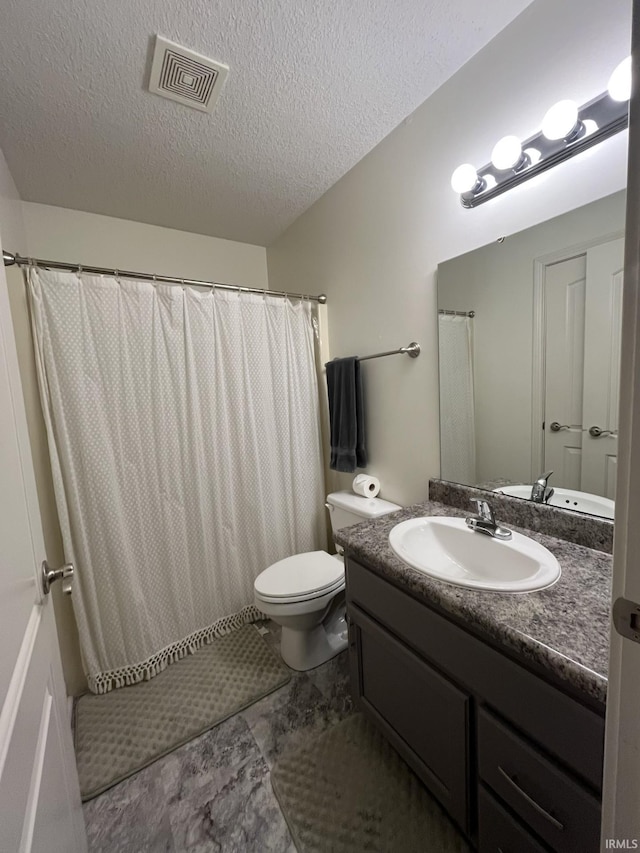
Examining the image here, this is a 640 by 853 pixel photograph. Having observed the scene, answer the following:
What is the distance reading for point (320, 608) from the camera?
4.85 ft

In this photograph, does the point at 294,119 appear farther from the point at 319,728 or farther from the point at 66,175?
the point at 319,728

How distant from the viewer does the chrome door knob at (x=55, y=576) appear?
739 millimetres

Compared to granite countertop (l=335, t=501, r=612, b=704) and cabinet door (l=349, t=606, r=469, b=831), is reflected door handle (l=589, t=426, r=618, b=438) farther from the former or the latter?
cabinet door (l=349, t=606, r=469, b=831)

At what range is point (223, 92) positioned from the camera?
48.0 inches

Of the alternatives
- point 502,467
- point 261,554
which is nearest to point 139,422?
point 261,554

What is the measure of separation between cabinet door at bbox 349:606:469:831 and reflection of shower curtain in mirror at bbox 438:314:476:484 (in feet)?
2.25

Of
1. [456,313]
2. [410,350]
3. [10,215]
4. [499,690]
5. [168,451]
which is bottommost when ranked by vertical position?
[499,690]

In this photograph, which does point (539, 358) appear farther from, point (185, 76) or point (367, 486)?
point (185, 76)

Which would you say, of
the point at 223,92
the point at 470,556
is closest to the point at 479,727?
the point at 470,556

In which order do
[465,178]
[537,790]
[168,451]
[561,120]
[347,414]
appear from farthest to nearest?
[347,414]
[168,451]
[465,178]
[561,120]
[537,790]

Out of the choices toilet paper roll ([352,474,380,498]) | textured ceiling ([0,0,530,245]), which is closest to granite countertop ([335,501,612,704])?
toilet paper roll ([352,474,380,498])

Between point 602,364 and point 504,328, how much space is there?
323 millimetres

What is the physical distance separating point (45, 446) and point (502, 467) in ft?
6.02

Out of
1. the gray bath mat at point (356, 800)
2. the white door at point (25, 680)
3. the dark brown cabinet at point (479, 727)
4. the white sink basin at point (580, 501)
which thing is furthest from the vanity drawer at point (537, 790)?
the white door at point (25, 680)
